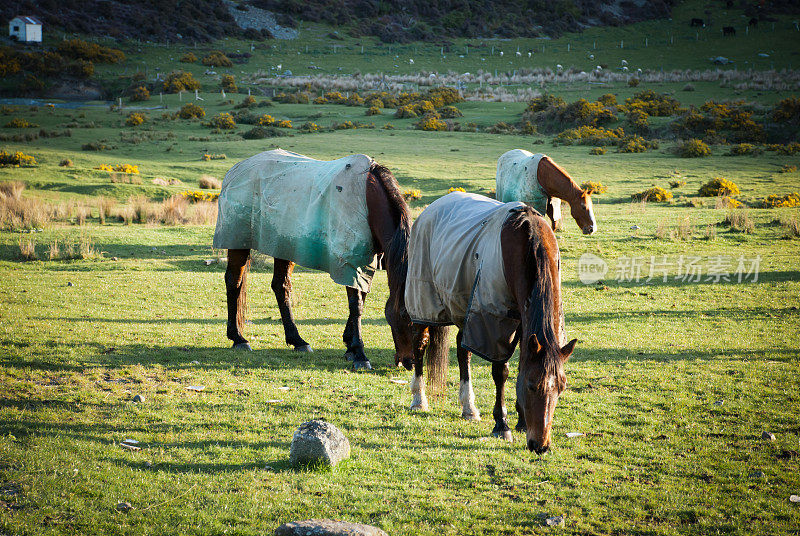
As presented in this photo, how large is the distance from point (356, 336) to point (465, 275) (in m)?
3.10

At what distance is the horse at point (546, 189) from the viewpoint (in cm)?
Result: 1153

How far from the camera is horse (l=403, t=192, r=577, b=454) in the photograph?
473cm

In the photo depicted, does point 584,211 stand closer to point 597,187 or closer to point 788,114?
point 597,187

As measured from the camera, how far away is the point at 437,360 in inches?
270

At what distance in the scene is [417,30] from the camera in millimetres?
93688

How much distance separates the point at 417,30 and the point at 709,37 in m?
41.5

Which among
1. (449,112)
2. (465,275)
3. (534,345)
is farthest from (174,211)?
(449,112)

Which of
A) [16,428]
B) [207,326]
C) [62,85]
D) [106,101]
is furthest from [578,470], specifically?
[62,85]

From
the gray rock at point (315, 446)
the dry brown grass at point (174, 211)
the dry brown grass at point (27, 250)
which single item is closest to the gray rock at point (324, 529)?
the gray rock at point (315, 446)

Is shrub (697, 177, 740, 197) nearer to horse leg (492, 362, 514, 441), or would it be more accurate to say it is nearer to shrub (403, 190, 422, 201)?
shrub (403, 190, 422, 201)

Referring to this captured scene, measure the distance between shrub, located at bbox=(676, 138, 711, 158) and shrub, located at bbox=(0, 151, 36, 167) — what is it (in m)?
30.1

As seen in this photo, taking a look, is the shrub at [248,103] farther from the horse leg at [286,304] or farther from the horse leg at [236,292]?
the horse leg at [286,304]

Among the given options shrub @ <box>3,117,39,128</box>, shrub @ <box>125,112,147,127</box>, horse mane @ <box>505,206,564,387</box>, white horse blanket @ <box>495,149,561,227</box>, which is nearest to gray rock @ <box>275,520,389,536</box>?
horse mane @ <box>505,206,564,387</box>

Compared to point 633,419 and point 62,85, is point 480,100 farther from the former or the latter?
point 633,419
